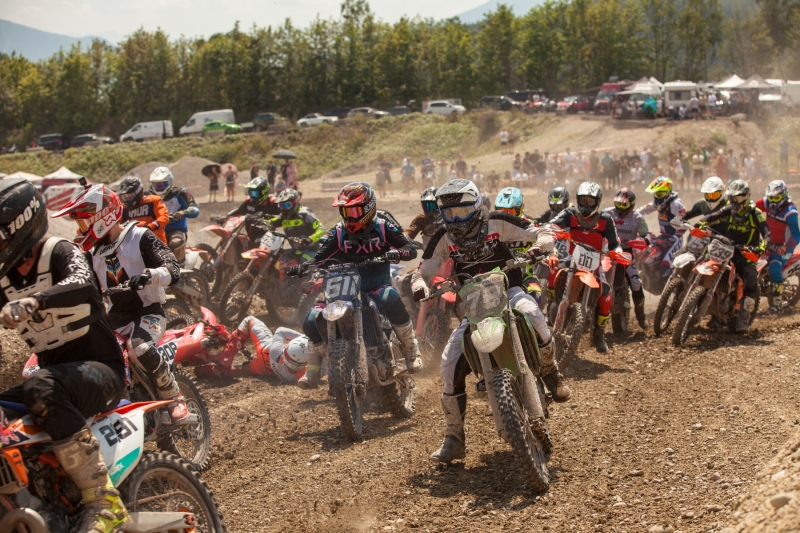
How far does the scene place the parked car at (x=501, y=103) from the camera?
60.7 m

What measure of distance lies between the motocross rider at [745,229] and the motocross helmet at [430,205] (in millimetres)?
3570

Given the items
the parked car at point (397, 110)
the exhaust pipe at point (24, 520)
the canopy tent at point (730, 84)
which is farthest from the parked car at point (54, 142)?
the exhaust pipe at point (24, 520)

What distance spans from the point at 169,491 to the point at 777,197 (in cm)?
1108

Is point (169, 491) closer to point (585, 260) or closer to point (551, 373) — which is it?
point (551, 373)

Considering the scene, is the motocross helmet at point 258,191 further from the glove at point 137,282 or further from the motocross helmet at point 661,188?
the glove at point 137,282

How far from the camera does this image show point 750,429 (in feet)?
21.8

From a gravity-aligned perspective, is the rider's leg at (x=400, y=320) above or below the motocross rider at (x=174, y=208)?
below

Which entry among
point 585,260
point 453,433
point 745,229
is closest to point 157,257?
point 453,433

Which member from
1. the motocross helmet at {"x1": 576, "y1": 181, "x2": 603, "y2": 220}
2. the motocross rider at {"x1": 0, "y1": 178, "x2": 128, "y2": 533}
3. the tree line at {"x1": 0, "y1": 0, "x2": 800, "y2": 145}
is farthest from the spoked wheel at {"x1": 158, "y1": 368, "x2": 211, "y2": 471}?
the tree line at {"x1": 0, "y1": 0, "x2": 800, "y2": 145}

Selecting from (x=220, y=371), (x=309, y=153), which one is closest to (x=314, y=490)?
(x=220, y=371)

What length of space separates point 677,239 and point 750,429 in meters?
7.54

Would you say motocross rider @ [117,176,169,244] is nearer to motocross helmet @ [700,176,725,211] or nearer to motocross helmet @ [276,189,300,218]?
motocross helmet @ [276,189,300,218]

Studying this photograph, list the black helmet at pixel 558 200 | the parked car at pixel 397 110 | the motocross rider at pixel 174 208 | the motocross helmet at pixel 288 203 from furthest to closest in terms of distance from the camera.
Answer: the parked car at pixel 397 110 < the motocross helmet at pixel 288 203 < the motocross rider at pixel 174 208 < the black helmet at pixel 558 200

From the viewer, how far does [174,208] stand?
43.0 ft
